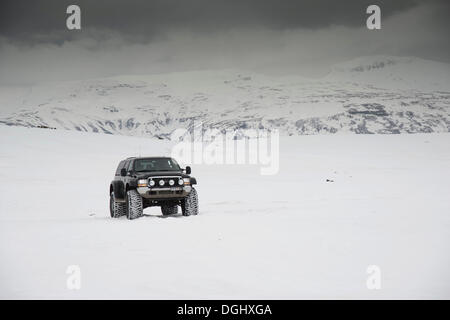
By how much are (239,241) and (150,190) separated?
5.10 m

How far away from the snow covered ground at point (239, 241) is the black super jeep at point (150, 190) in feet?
1.50

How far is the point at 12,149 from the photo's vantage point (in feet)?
135

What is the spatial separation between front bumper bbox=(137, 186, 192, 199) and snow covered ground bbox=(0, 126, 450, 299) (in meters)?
0.65

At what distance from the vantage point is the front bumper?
15789 mm

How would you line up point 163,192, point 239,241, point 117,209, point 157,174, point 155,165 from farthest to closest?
point 155,165
point 117,209
point 157,174
point 163,192
point 239,241

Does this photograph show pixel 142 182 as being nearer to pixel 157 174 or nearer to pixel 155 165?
pixel 157 174

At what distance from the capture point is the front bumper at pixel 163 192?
15.8m

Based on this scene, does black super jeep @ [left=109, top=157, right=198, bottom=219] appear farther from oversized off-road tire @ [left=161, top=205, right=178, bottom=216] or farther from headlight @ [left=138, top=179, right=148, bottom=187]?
oversized off-road tire @ [left=161, top=205, right=178, bottom=216]

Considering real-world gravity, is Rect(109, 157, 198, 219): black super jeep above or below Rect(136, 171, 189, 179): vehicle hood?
below

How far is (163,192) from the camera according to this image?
1591 cm

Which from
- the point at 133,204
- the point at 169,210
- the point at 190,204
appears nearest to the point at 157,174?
the point at 133,204

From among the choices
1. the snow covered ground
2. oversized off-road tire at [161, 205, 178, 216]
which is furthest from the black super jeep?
oversized off-road tire at [161, 205, 178, 216]
